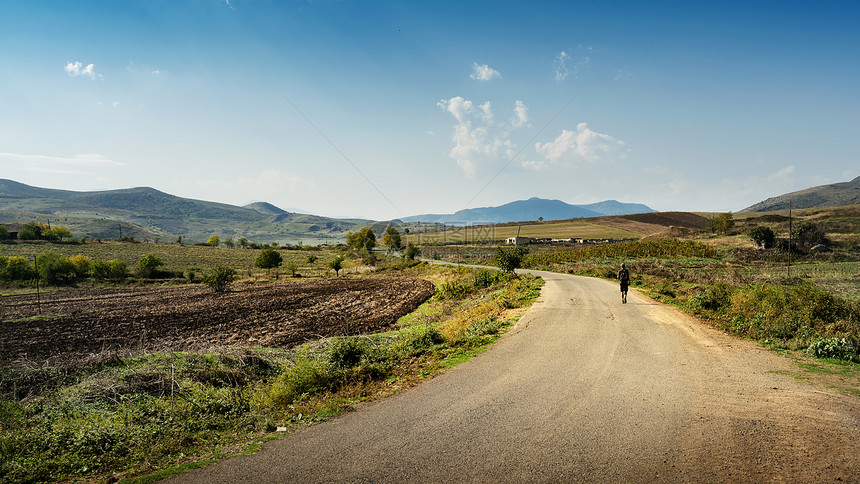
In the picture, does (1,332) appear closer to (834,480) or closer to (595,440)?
(595,440)

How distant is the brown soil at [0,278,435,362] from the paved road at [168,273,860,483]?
36.2 feet

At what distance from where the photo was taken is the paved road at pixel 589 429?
531 cm

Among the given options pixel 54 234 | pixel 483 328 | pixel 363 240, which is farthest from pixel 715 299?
pixel 54 234

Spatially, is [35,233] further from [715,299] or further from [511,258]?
[715,299]

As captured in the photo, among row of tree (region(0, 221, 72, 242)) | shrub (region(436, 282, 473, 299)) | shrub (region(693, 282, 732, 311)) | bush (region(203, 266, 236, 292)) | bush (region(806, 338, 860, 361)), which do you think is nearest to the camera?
bush (region(806, 338, 860, 361))

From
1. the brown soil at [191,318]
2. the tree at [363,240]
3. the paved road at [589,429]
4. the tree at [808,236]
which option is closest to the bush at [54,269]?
the brown soil at [191,318]

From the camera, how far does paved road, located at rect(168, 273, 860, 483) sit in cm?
531

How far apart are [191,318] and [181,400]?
25.4 m

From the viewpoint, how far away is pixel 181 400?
8.48 meters

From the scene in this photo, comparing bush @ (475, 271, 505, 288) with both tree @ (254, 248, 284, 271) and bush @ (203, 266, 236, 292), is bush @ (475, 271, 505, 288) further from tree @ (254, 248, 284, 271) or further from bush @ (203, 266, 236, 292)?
tree @ (254, 248, 284, 271)

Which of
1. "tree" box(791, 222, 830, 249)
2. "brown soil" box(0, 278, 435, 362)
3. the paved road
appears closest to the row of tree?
"brown soil" box(0, 278, 435, 362)

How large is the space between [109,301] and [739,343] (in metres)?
54.5

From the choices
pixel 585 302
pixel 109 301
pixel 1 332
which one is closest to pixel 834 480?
pixel 585 302

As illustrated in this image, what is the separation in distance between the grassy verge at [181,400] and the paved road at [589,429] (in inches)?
36.3
